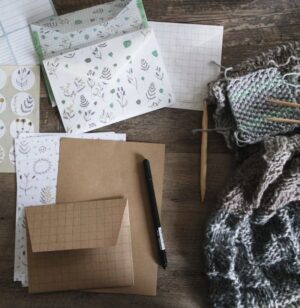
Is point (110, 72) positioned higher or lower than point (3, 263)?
higher

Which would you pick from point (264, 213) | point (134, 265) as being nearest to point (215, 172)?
point (264, 213)

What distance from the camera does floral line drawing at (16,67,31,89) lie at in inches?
29.0

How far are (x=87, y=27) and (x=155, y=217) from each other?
0.36m

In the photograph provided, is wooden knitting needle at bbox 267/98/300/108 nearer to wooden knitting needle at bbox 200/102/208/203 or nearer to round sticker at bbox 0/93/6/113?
wooden knitting needle at bbox 200/102/208/203

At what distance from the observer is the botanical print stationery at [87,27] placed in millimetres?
735

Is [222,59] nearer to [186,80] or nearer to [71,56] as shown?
[186,80]

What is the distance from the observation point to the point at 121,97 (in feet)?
2.38

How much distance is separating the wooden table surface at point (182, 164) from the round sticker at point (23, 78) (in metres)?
0.03

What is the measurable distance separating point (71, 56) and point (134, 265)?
0.38m

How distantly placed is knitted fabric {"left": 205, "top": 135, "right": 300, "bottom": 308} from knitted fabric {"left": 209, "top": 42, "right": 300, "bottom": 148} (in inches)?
1.6

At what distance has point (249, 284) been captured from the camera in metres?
0.66

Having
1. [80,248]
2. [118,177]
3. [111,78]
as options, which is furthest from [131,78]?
[80,248]

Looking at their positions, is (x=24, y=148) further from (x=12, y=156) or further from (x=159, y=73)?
Answer: (x=159, y=73)

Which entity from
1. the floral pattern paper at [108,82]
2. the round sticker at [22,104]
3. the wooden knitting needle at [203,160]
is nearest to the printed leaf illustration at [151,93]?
the floral pattern paper at [108,82]
